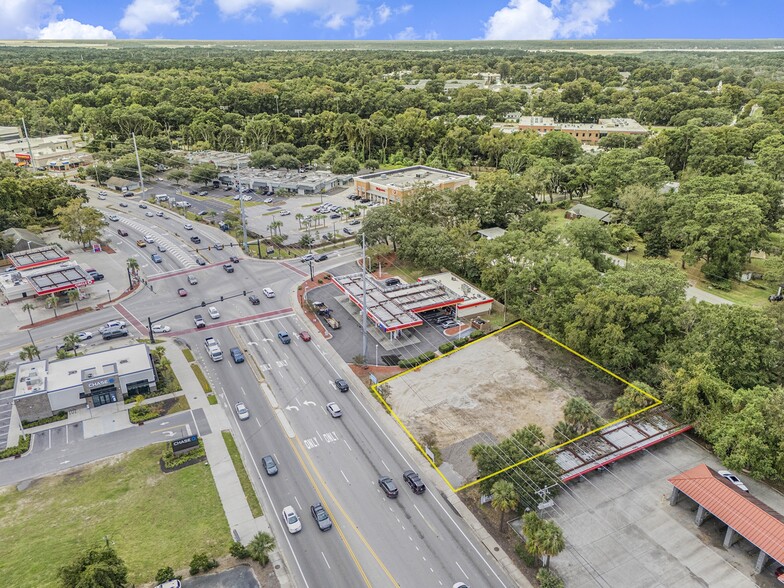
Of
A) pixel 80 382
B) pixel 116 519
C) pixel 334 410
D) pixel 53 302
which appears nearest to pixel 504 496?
pixel 334 410

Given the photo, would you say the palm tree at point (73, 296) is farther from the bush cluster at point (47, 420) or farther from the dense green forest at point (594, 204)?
the dense green forest at point (594, 204)

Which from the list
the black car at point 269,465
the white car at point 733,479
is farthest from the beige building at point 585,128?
the black car at point 269,465

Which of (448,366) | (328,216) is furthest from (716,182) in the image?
(328,216)

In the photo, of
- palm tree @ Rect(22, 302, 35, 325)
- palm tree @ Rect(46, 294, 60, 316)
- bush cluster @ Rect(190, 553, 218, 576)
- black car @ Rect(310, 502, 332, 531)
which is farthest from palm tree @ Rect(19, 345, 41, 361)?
black car @ Rect(310, 502, 332, 531)

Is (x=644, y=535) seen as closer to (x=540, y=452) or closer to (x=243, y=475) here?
(x=540, y=452)

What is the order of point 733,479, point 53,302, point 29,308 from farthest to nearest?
point 53,302
point 29,308
point 733,479

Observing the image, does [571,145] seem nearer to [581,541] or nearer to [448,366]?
[448,366]

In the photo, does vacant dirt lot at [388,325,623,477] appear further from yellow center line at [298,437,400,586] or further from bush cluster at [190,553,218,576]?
bush cluster at [190,553,218,576]
